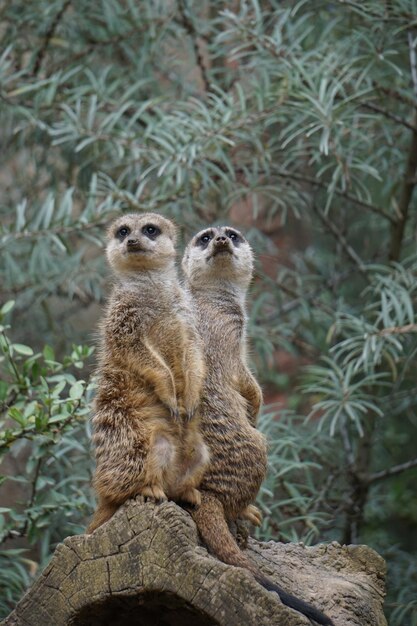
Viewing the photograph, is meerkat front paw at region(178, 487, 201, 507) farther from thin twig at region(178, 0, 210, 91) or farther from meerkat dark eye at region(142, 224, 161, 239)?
thin twig at region(178, 0, 210, 91)

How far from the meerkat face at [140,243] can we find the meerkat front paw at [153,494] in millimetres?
612

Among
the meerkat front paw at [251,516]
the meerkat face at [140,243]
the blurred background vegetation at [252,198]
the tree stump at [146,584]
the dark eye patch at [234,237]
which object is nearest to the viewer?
the tree stump at [146,584]

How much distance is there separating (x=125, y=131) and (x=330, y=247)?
1.94m

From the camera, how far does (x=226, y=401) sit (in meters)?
2.38

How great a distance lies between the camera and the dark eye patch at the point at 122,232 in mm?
2550

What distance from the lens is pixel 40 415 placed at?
268 cm

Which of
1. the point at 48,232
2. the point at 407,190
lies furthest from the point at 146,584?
the point at 407,190

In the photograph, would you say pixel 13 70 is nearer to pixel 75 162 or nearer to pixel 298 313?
pixel 75 162

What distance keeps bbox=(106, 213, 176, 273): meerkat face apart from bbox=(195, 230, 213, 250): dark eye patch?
18 centimetres

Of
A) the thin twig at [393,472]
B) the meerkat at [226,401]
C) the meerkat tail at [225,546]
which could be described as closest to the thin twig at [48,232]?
the meerkat at [226,401]

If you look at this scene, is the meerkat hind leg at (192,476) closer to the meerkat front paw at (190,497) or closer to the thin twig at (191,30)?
the meerkat front paw at (190,497)

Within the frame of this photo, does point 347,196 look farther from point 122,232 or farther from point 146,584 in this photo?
point 146,584

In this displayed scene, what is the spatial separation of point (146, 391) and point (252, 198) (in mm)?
2249

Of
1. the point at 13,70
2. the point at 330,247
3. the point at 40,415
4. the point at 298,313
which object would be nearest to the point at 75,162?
the point at 13,70
